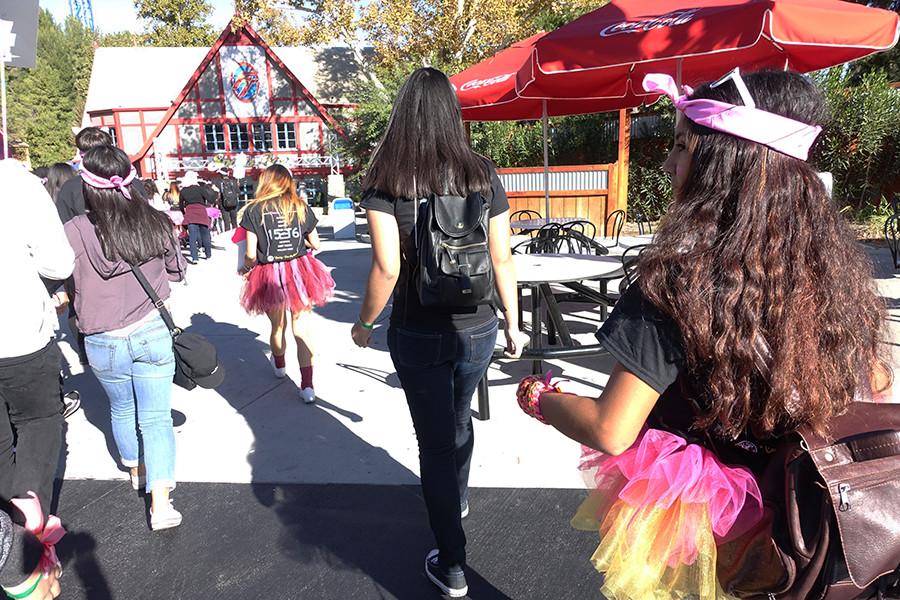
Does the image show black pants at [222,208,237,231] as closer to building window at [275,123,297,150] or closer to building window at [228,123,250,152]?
building window at [275,123,297,150]

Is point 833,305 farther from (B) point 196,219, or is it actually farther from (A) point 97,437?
(B) point 196,219

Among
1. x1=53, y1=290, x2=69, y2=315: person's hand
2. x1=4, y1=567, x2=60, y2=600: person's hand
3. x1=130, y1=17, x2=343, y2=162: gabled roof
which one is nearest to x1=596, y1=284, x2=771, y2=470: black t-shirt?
x1=4, y1=567, x2=60, y2=600: person's hand

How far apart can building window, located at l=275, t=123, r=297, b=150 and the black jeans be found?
97.6 feet

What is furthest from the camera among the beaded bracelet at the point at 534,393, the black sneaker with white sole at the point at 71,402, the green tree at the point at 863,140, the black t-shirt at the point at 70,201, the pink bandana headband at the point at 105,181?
the green tree at the point at 863,140

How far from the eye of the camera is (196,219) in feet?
39.3

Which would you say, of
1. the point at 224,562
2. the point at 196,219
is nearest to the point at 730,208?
the point at 224,562

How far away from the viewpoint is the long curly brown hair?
1222 mm

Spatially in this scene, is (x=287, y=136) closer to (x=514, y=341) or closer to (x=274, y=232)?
(x=274, y=232)

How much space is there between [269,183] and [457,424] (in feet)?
8.94

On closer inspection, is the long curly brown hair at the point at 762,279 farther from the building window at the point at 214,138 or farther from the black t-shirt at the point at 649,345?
the building window at the point at 214,138

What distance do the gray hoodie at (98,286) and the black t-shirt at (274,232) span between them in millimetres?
1528

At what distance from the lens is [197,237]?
1198cm

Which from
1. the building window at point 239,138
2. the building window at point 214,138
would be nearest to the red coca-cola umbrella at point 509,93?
the building window at point 239,138

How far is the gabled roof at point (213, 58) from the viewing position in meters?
28.2
